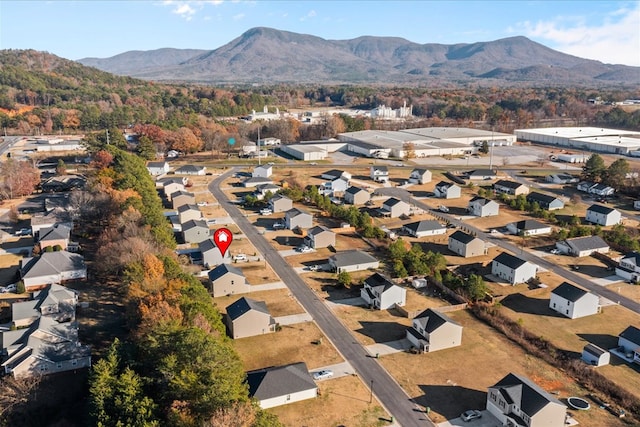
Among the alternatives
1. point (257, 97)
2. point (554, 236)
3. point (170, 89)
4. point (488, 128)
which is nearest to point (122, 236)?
point (554, 236)

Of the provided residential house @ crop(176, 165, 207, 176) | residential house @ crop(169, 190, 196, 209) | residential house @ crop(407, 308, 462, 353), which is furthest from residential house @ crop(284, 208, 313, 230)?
residential house @ crop(176, 165, 207, 176)

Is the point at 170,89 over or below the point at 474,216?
over

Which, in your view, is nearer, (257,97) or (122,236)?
(122,236)

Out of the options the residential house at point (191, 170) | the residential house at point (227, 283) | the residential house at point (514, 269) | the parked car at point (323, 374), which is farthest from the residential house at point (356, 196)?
the parked car at point (323, 374)

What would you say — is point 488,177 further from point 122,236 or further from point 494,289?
point 122,236

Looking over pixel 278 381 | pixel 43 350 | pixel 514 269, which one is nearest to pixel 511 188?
pixel 514 269

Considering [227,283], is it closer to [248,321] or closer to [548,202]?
[248,321]

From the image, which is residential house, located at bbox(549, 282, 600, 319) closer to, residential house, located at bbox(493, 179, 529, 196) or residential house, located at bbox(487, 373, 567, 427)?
residential house, located at bbox(487, 373, 567, 427)
